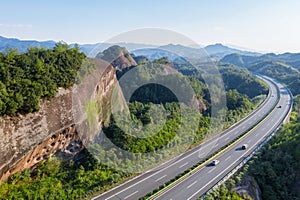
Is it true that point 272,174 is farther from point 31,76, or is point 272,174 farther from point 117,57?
point 117,57

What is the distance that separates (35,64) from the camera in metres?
20.5

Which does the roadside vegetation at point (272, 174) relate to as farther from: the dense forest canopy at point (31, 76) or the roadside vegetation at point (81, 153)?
the dense forest canopy at point (31, 76)

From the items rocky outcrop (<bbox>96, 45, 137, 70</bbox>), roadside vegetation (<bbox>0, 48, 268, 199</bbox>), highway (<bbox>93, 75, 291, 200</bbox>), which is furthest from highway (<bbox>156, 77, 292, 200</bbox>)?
rocky outcrop (<bbox>96, 45, 137, 70</bbox>)

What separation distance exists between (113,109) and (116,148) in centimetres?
619

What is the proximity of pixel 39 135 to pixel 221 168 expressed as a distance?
16416 millimetres

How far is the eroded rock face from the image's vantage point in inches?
626

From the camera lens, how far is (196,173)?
21.8 meters

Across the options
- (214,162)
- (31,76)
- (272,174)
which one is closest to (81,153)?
(31,76)

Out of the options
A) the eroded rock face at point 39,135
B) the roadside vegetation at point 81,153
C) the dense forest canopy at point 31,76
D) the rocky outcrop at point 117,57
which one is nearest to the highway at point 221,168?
the roadside vegetation at point 81,153

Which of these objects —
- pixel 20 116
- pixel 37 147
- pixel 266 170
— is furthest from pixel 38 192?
pixel 266 170

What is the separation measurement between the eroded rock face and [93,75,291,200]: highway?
5719mm

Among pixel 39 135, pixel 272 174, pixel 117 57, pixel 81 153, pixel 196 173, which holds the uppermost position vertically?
pixel 117 57

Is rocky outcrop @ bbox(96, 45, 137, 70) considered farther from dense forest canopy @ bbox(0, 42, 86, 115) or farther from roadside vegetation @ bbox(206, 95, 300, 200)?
roadside vegetation @ bbox(206, 95, 300, 200)

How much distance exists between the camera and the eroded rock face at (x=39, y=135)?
1590cm
